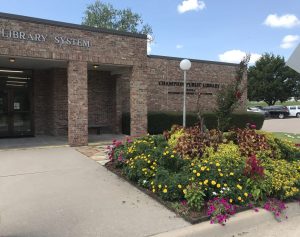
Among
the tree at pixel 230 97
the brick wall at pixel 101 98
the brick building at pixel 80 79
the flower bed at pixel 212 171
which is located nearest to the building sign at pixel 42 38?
the brick building at pixel 80 79

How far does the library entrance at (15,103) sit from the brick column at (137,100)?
16.2 feet

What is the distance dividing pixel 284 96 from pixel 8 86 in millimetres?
42191

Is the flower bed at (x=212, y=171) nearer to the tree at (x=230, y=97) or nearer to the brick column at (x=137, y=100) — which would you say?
the tree at (x=230, y=97)

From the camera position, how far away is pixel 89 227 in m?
4.55

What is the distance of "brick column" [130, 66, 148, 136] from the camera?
43.8ft

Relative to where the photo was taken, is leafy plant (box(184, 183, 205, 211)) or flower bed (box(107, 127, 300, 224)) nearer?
leafy plant (box(184, 183, 205, 211))

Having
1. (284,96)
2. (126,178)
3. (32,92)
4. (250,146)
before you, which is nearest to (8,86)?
(32,92)

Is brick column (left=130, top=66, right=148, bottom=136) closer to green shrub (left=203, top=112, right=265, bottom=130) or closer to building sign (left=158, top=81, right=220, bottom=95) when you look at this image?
building sign (left=158, top=81, right=220, bottom=95)

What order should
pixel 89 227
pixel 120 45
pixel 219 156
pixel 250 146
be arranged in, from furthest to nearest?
pixel 120 45
pixel 250 146
pixel 219 156
pixel 89 227

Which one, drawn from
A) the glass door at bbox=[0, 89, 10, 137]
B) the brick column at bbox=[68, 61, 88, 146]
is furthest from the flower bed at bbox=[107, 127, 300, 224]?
the glass door at bbox=[0, 89, 10, 137]

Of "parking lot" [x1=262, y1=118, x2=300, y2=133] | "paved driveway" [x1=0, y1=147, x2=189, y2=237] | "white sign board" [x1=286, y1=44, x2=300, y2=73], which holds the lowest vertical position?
"parking lot" [x1=262, y1=118, x2=300, y2=133]

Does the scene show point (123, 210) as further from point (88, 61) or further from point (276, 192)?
point (88, 61)

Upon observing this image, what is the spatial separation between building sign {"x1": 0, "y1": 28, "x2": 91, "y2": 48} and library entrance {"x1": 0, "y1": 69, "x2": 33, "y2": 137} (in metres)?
3.82

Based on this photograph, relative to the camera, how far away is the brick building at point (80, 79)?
11.2 m
